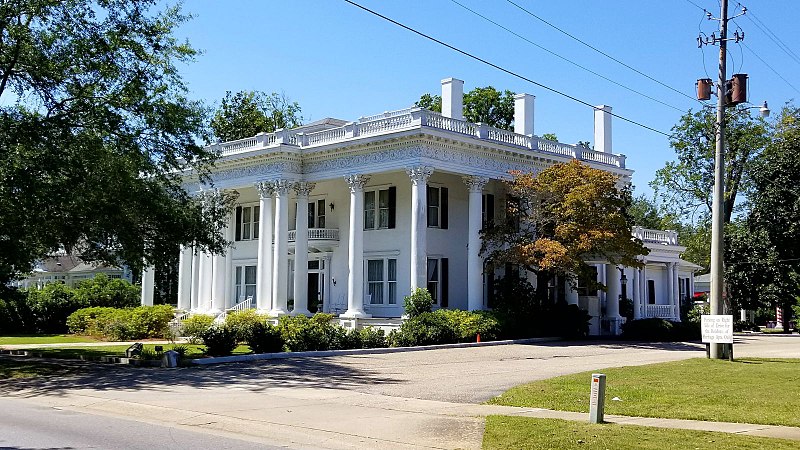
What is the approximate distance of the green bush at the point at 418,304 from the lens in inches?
1297

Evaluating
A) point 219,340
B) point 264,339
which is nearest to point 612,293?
point 264,339

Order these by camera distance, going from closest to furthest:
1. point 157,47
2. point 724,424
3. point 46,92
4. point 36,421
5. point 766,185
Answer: point 724,424 < point 36,421 < point 46,92 < point 157,47 < point 766,185

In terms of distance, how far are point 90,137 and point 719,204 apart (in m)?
18.7

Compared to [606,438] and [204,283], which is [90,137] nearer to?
[606,438]

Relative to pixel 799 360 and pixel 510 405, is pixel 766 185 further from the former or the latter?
pixel 510 405

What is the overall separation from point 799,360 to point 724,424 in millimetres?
14426

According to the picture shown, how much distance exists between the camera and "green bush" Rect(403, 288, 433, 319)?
32.9m

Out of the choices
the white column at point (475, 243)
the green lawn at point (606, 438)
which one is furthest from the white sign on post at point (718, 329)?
the green lawn at point (606, 438)

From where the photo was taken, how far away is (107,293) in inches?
1924

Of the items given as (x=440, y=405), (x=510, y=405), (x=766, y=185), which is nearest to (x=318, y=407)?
(x=440, y=405)

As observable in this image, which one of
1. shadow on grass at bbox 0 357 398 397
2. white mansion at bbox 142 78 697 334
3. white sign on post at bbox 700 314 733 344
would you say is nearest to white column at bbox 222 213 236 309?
white mansion at bbox 142 78 697 334

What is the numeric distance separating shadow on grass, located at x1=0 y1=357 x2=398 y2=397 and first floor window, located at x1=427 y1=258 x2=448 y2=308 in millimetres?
14522

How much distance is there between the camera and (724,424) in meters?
12.4

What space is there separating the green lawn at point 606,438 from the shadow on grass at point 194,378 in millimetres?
7596
